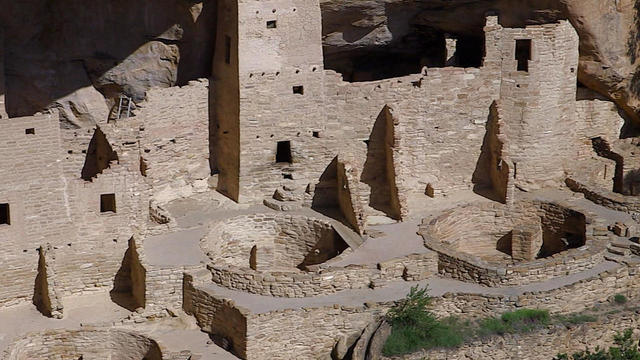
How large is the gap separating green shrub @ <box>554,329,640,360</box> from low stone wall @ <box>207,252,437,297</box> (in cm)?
386

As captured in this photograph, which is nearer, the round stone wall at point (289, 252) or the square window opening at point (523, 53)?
the round stone wall at point (289, 252)

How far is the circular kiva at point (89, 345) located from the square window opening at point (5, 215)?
2.61 m

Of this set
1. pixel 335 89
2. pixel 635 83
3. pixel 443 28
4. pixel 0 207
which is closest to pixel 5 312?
pixel 0 207

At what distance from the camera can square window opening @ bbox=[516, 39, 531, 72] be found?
44.1 m

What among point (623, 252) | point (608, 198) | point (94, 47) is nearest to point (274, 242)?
point (94, 47)

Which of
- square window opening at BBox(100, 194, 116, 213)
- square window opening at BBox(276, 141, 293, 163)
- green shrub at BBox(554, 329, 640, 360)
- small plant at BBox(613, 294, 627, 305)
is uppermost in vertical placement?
square window opening at BBox(276, 141, 293, 163)

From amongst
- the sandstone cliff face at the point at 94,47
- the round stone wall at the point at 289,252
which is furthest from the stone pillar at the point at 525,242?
the sandstone cliff face at the point at 94,47

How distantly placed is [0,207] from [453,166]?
36.6 ft

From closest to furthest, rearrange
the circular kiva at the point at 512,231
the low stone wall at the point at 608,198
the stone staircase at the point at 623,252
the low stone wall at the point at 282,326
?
the low stone wall at the point at 282,326 → the stone staircase at the point at 623,252 → the circular kiva at the point at 512,231 → the low stone wall at the point at 608,198

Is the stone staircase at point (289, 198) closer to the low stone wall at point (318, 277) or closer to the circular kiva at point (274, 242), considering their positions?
the circular kiva at point (274, 242)

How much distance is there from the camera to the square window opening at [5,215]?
39562 mm

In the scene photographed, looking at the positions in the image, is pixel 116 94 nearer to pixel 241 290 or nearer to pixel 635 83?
pixel 241 290

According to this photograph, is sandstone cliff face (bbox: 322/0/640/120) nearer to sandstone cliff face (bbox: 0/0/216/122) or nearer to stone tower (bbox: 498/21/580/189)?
stone tower (bbox: 498/21/580/189)

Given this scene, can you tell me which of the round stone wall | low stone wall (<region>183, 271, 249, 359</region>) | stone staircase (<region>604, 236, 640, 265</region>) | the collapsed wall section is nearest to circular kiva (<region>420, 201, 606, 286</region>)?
stone staircase (<region>604, 236, 640, 265</region>)
